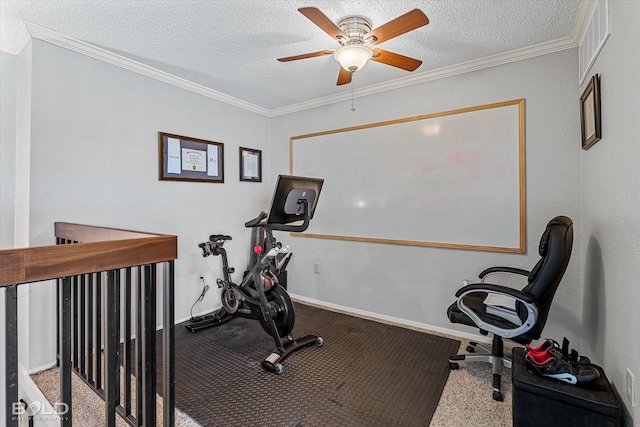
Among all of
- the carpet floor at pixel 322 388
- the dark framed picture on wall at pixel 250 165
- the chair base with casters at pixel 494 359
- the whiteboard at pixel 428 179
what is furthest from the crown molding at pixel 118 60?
the chair base with casters at pixel 494 359

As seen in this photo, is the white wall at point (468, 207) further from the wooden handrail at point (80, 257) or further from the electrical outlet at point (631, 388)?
the wooden handrail at point (80, 257)

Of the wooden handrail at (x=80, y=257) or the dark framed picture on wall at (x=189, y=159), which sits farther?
the dark framed picture on wall at (x=189, y=159)

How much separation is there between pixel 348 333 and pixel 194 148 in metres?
2.39

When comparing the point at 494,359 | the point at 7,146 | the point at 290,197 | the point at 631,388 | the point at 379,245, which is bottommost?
the point at 494,359

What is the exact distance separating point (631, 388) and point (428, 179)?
1.99 m

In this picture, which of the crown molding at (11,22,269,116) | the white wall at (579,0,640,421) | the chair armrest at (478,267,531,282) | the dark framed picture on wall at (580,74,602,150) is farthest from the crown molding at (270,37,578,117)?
the chair armrest at (478,267,531,282)

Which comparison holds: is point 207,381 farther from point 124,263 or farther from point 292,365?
point 124,263

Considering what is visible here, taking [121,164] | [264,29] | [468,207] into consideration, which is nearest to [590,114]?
[468,207]

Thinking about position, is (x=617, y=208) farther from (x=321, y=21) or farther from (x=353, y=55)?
(x=321, y=21)

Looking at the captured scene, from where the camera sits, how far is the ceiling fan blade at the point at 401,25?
1.59m

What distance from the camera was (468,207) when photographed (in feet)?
9.07

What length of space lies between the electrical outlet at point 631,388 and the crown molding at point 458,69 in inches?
88.0

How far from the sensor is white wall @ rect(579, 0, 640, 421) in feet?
4.23

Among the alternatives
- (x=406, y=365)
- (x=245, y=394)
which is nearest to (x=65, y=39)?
(x=245, y=394)
